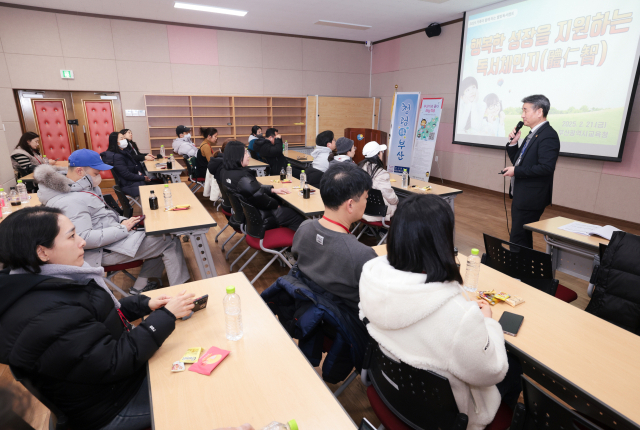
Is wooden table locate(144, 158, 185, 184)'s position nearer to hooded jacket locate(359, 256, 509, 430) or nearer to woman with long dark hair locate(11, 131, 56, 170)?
woman with long dark hair locate(11, 131, 56, 170)

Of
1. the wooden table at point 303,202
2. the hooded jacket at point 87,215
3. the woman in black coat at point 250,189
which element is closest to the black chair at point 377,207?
the wooden table at point 303,202

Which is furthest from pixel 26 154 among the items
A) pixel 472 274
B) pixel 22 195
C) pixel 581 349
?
pixel 581 349

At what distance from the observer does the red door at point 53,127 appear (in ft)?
24.6

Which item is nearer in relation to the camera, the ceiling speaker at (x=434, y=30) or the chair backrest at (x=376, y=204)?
the chair backrest at (x=376, y=204)

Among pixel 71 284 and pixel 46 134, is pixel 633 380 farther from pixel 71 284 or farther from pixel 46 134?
pixel 46 134

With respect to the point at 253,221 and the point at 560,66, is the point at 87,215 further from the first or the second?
the point at 560,66

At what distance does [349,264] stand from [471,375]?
686 millimetres

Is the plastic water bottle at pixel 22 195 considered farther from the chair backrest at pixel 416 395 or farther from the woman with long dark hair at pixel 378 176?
the chair backrest at pixel 416 395

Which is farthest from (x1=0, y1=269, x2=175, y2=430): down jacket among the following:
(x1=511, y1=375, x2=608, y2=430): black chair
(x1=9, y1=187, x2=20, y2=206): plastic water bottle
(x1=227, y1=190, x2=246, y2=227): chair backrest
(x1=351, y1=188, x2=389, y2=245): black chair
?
(x1=9, y1=187, x2=20, y2=206): plastic water bottle

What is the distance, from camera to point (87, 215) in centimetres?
265

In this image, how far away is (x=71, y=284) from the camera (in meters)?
1.18

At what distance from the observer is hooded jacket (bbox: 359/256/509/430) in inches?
43.4

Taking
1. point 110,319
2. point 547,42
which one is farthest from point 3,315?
point 547,42

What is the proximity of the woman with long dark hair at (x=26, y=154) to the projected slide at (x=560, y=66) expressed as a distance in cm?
818
